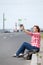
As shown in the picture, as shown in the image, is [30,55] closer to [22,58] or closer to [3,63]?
[22,58]

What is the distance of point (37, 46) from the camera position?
1325 centimetres

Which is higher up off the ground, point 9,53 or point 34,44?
point 34,44

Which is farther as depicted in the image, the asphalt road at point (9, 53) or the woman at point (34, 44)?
the woman at point (34, 44)

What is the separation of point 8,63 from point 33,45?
2189 mm

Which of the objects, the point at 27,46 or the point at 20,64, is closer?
the point at 20,64

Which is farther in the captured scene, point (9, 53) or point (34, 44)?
point (9, 53)

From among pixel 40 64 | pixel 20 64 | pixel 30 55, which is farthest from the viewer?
pixel 30 55

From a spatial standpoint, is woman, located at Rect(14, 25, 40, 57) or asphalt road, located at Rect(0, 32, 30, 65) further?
woman, located at Rect(14, 25, 40, 57)

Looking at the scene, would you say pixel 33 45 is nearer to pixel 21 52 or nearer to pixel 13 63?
pixel 21 52

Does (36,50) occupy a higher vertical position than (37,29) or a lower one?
lower

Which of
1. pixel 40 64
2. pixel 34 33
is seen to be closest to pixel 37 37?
pixel 34 33

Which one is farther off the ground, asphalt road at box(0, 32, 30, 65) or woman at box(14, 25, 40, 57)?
woman at box(14, 25, 40, 57)

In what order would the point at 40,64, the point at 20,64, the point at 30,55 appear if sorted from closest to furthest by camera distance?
the point at 40,64
the point at 20,64
the point at 30,55

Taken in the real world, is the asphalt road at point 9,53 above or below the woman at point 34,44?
below
